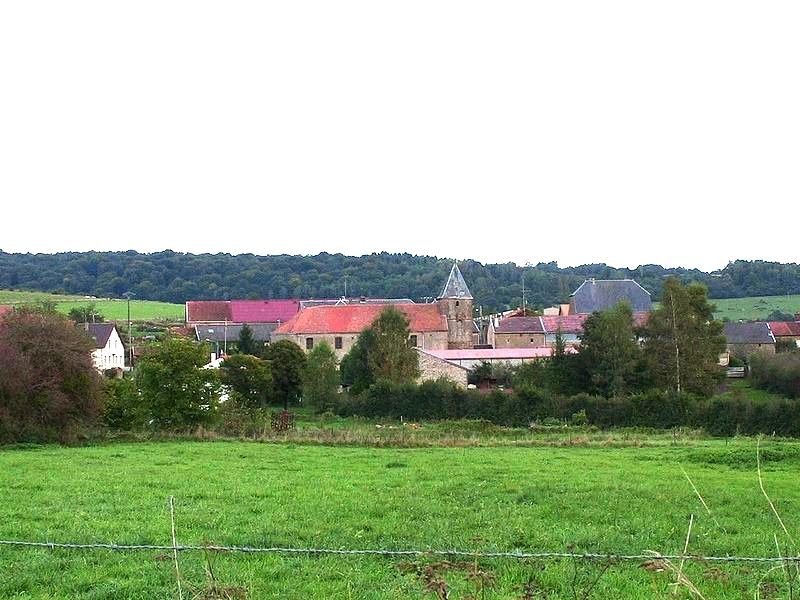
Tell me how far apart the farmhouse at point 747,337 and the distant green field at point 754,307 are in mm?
35409

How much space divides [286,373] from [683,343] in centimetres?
2532

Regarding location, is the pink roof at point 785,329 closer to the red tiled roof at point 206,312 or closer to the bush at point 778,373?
the bush at point 778,373

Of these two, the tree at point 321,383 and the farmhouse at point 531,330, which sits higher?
the farmhouse at point 531,330

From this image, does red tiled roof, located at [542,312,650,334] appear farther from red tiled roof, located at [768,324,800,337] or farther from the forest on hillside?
the forest on hillside

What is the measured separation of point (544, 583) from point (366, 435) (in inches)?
895

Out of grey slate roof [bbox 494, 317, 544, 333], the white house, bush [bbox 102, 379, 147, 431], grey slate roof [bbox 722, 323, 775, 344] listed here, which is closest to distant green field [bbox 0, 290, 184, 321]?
the white house

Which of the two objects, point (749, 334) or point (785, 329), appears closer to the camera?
point (749, 334)

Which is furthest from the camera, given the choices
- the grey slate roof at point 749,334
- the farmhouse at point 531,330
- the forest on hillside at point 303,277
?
the forest on hillside at point 303,277

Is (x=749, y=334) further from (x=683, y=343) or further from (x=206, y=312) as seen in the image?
(x=206, y=312)

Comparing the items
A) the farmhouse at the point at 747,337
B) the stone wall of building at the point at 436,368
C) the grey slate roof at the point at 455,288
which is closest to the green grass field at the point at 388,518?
the stone wall of building at the point at 436,368

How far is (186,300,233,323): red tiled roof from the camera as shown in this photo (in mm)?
106875

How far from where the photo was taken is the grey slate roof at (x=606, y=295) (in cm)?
8606

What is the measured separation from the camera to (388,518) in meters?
12.7

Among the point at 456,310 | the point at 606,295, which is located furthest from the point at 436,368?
the point at 606,295
